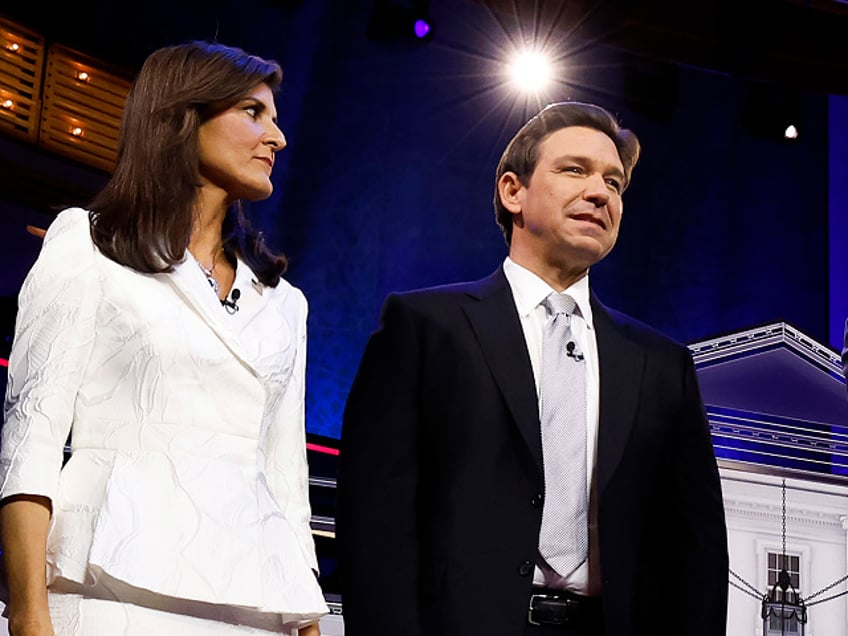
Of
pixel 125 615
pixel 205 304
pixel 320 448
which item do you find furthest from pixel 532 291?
pixel 320 448

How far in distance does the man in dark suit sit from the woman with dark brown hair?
19 centimetres

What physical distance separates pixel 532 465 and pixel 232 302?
563mm

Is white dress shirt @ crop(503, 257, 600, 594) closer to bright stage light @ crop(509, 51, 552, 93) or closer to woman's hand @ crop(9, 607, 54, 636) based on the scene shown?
woman's hand @ crop(9, 607, 54, 636)

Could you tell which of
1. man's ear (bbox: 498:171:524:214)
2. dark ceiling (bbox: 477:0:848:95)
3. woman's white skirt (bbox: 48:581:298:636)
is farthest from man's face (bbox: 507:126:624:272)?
dark ceiling (bbox: 477:0:848:95)

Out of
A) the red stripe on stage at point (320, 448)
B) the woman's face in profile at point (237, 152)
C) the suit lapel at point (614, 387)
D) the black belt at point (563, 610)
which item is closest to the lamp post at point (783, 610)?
the suit lapel at point (614, 387)

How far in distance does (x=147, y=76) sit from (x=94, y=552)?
804mm

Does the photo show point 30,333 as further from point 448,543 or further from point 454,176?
point 454,176

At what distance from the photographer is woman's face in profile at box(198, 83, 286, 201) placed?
2041 mm

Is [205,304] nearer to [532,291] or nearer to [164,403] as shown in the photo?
[164,403]

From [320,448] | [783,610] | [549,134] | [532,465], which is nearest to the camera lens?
[532,465]

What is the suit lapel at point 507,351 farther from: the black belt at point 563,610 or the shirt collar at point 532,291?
the black belt at point 563,610

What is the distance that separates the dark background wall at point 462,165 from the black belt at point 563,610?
4190mm

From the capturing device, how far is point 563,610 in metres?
2.04

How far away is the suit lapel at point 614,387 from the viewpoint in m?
2.16
